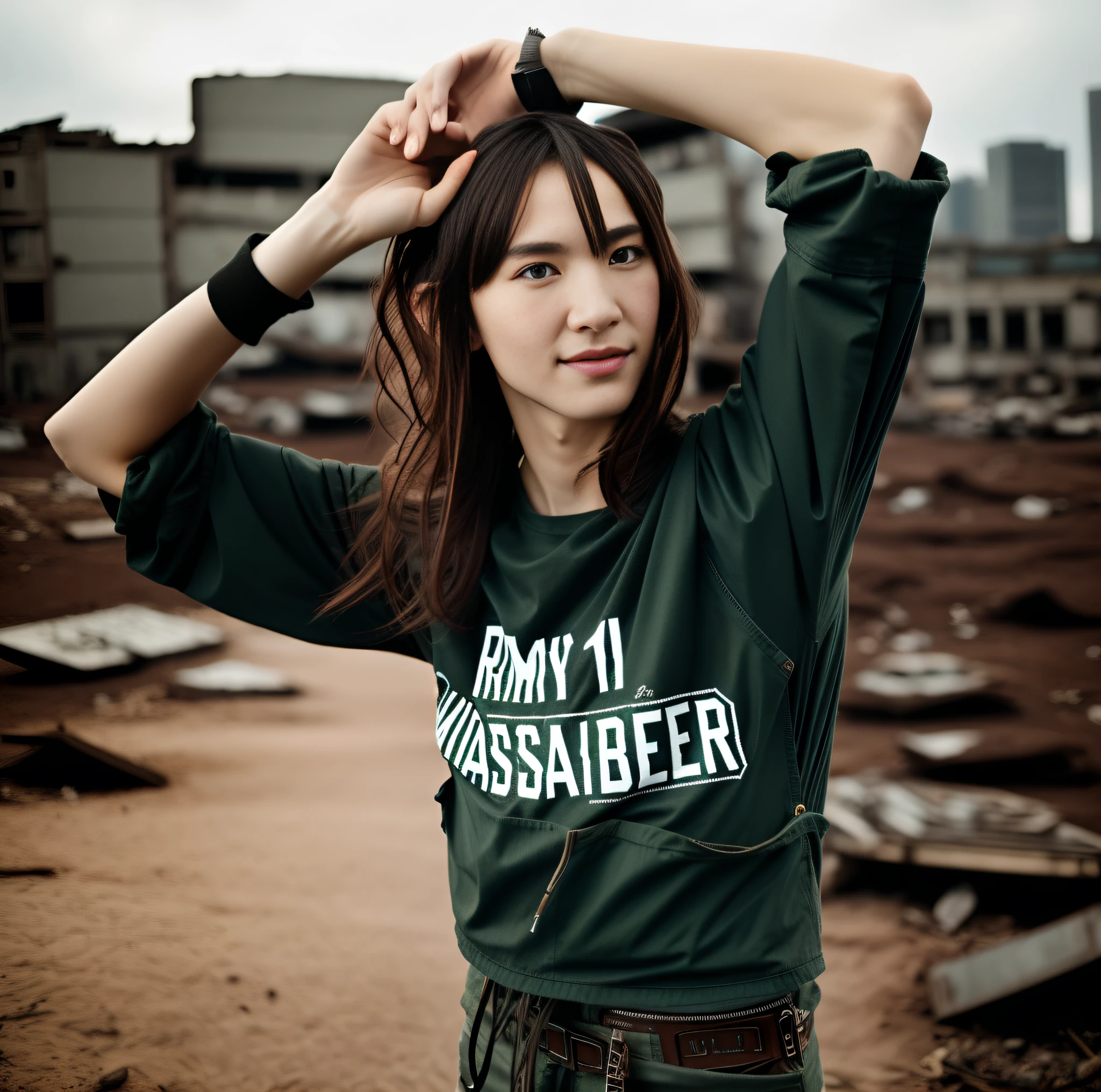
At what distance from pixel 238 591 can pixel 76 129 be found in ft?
9.30

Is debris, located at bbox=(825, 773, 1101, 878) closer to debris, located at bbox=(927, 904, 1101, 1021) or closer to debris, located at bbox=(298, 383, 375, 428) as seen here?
debris, located at bbox=(927, 904, 1101, 1021)

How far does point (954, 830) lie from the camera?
321cm

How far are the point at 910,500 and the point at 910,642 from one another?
2.33ft

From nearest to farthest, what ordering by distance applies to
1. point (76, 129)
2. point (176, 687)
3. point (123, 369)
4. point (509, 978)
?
point (509, 978)
point (123, 369)
point (76, 129)
point (176, 687)

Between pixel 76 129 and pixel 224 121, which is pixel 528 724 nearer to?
pixel 76 129

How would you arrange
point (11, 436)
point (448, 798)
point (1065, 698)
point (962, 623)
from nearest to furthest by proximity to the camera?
point (448, 798) < point (11, 436) < point (1065, 698) < point (962, 623)

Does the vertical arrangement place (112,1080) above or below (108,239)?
below

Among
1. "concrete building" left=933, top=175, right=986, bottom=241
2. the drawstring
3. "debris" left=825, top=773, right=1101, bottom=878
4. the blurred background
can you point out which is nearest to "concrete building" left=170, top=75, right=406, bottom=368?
the blurred background

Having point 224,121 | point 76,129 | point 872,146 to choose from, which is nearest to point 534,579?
point 872,146

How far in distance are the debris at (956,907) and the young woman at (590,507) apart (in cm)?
234

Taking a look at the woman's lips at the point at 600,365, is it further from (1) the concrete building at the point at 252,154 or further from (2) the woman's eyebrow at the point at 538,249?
(1) the concrete building at the point at 252,154

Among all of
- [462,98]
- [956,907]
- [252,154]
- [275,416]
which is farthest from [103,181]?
[956,907]

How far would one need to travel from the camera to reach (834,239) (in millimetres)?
830

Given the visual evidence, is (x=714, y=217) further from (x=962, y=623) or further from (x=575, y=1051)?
(x=575, y=1051)
